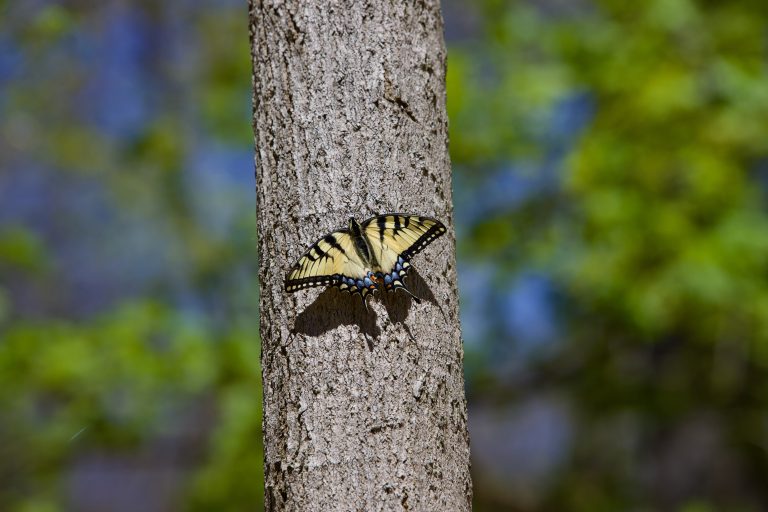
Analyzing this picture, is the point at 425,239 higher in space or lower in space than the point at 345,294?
higher

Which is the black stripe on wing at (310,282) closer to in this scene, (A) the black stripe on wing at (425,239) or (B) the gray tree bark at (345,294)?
(B) the gray tree bark at (345,294)

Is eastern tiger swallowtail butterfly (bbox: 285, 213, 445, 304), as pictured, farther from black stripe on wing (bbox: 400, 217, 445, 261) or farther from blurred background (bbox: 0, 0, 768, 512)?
blurred background (bbox: 0, 0, 768, 512)
